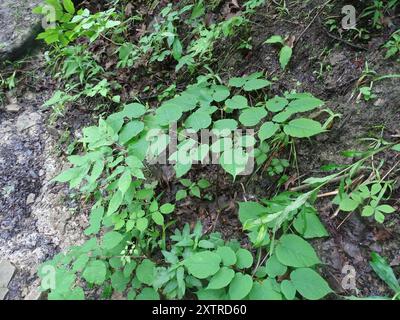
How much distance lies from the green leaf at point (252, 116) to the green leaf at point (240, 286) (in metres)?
0.73

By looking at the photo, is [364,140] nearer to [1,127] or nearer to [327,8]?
[327,8]

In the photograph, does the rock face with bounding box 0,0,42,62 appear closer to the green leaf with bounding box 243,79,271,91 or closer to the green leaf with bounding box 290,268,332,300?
the green leaf with bounding box 243,79,271,91

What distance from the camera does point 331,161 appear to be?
1900 mm

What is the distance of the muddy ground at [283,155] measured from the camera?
1681 millimetres

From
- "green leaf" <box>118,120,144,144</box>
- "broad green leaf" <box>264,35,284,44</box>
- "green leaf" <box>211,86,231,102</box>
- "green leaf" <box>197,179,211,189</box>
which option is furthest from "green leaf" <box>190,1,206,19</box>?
"green leaf" <box>197,179,211,189</box>

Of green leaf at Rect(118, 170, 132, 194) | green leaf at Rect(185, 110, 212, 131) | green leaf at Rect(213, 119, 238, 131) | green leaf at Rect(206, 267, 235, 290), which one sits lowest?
green leaf at Rect(206, 267, 235, 290)

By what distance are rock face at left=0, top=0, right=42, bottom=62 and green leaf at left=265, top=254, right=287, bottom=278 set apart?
10.2 ft

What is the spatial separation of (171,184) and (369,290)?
1206mm

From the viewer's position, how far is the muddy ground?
1.68 meters

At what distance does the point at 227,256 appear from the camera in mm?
1565

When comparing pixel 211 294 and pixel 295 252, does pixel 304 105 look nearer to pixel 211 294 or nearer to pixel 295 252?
pixel 295 252

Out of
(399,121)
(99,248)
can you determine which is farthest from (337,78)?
(99,248)

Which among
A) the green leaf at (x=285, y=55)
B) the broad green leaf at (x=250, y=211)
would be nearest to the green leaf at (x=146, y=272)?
Answer: the broad green leaf at (x=250, y=211)
